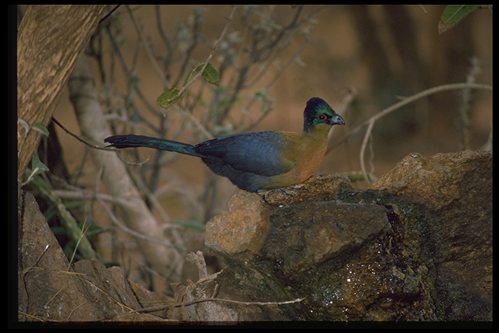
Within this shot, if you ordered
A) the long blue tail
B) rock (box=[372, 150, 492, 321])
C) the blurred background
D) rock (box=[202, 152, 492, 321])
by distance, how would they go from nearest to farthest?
rock (box=[202, 152, 492, 321]) → rock (box=[372, 150, 492, 321]) → the long blue tail → the blurred background

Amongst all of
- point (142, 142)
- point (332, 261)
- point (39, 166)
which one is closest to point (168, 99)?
point (142, 142)

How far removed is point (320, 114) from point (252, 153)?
298 mm

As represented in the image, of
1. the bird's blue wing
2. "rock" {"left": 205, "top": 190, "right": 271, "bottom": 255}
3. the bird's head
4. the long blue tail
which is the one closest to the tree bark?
the long blue tail

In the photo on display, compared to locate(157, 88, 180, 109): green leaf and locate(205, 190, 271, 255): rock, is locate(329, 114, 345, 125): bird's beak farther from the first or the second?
locate(157, 88, 180, 109): green leaf

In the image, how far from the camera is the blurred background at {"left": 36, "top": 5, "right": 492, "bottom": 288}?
12.8ft

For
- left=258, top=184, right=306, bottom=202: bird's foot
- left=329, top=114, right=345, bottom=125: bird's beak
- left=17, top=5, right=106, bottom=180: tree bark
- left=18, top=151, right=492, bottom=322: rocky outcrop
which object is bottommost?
left=18, top=151, right=492, bottom=322: rocky outcrop

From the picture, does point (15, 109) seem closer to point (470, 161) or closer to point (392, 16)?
point (470, 161)

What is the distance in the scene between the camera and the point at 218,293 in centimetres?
200

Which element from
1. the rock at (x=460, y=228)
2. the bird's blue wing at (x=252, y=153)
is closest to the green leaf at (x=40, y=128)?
the bird's blue wing at (x=252, y=153)

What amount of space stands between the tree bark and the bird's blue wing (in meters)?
0.57

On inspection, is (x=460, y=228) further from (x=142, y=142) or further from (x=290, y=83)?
(x=290, y=83)

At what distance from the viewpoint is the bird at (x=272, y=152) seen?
85.0 inches

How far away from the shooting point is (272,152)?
219cm

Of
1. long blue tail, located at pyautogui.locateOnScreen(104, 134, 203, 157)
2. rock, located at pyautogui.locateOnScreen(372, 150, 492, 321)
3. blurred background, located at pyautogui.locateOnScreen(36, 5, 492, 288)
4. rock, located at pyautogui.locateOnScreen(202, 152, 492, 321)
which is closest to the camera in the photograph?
rock, located at pyautogui.locateOnScreen(202, 152, 492, 321)
